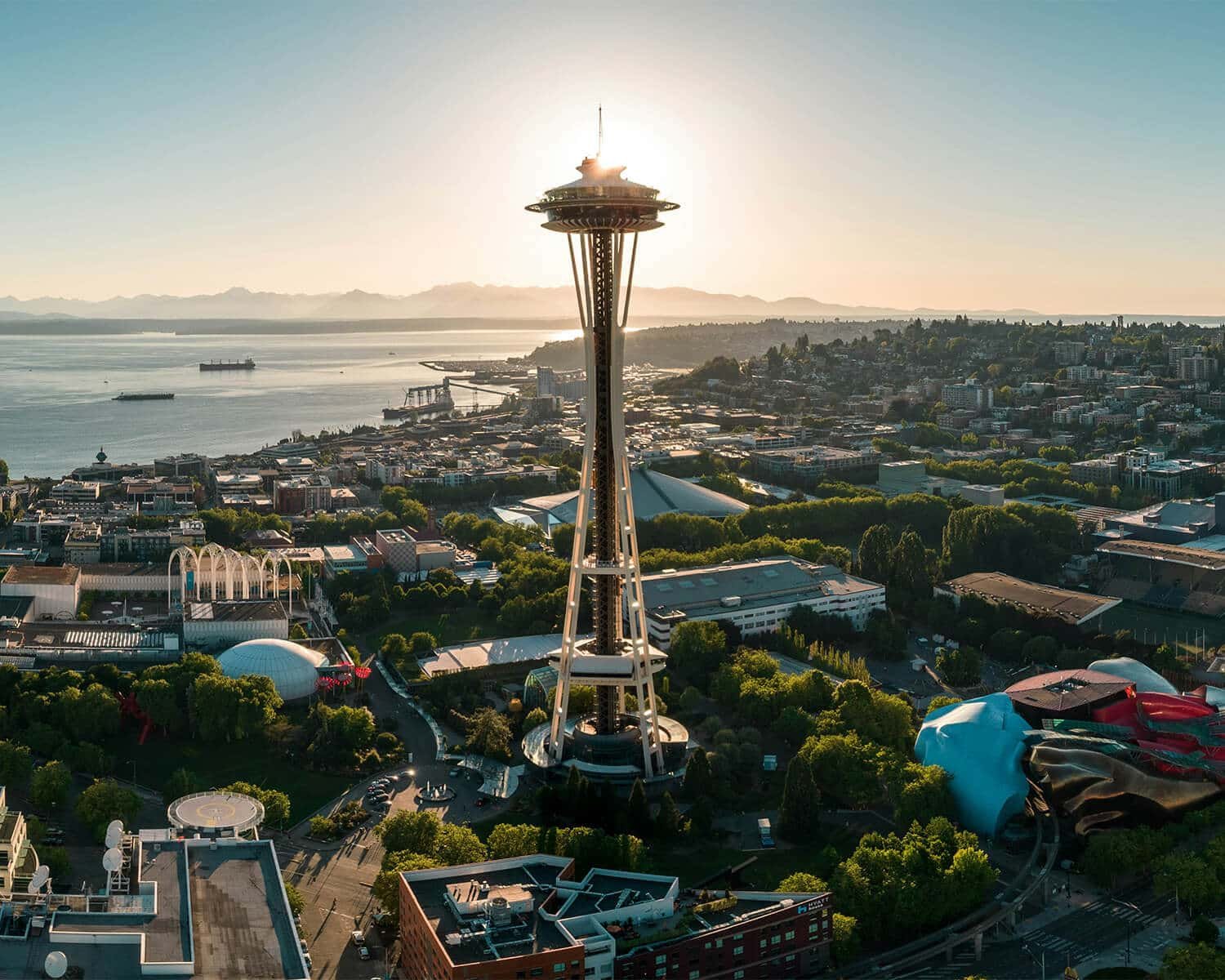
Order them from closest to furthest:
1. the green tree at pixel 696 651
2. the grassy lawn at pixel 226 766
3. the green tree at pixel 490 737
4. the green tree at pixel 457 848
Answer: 1. the green tree at pixel 457 848
2. the grassy lawn at pixel 226 766
3. the green tree at pixel 490 737
4. the green tree at pixel 696 651

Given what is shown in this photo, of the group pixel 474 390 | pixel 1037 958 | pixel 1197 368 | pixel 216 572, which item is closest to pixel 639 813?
pixel 1037 958

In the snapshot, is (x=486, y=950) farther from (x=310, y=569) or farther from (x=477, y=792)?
(x=310, y=569)

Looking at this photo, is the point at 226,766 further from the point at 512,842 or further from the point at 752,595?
the point at 752,595

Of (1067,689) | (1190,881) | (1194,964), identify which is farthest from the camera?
(1067,689)

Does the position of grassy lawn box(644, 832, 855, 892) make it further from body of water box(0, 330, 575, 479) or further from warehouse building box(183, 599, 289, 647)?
body of water box(0, 330, 575, 479)

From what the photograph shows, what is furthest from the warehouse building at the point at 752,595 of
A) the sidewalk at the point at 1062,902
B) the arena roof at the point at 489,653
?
the sidewalk at the point at 1062,902

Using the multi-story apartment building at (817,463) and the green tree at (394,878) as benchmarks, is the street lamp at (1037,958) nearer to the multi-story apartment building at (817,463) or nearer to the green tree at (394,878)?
the green tree at (394,878)

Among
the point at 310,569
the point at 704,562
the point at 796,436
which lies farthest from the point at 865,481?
the point at 310,569
